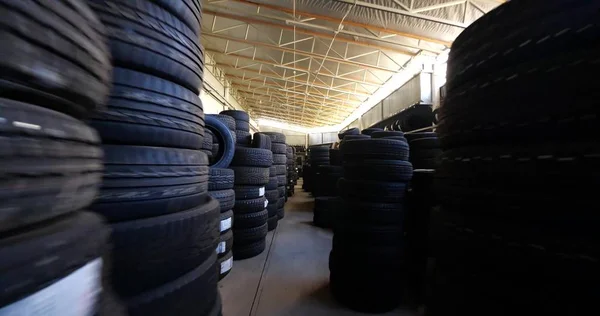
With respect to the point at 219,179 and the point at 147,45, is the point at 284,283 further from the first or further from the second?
the point at 147,45

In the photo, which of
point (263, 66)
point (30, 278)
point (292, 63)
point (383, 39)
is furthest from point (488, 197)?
point (263, 66)

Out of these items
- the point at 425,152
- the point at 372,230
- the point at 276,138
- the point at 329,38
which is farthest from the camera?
the point at 329,38

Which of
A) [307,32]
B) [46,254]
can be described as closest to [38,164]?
[46,254]

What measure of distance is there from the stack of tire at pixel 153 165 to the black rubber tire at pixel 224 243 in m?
0.95

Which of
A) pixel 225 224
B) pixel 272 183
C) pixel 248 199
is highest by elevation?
pixel 272 183

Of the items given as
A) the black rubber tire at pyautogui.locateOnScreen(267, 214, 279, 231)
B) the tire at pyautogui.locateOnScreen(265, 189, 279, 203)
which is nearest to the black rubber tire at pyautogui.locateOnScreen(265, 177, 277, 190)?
the tire at pyautogui.locateOnScreen(265, 189, 279, 203)

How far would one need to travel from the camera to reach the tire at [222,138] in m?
2.09

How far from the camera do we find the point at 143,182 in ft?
3.08

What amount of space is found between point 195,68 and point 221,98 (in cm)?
932

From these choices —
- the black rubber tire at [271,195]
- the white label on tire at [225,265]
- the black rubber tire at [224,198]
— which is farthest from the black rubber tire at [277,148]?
the white label on tire at [225,265]

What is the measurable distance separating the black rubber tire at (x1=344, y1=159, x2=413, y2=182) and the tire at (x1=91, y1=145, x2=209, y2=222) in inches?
48.4

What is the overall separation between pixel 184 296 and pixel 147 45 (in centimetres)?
94

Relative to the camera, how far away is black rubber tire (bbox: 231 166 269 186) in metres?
2.68

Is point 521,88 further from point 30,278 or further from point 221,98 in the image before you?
point 221,98
